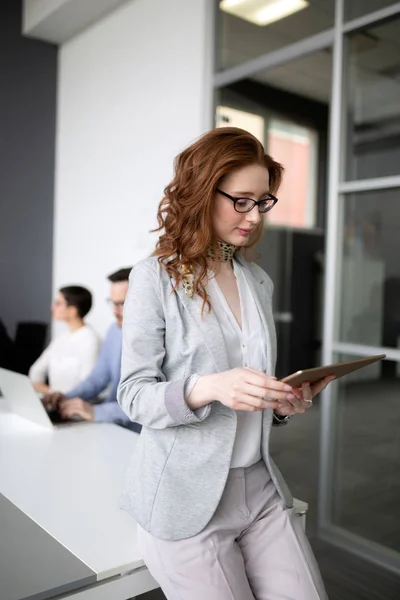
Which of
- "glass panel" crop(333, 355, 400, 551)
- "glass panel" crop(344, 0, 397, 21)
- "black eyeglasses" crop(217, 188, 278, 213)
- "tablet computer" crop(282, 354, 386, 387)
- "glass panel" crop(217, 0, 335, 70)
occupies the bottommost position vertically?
"glass panel" crop(333, 355, 400, 551)

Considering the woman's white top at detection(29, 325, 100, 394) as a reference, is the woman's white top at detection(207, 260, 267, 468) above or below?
above

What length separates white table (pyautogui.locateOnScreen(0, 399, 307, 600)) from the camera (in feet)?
3.72

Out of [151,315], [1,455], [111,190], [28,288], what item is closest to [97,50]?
[111,190]

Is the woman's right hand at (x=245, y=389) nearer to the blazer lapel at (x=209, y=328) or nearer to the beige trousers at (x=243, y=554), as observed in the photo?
the blazer lapel at (x=209, y=328)

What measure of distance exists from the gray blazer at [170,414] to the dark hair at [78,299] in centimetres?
236

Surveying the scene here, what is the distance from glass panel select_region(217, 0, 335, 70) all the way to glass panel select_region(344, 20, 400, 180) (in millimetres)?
293

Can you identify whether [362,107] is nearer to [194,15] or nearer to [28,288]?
[194,15]

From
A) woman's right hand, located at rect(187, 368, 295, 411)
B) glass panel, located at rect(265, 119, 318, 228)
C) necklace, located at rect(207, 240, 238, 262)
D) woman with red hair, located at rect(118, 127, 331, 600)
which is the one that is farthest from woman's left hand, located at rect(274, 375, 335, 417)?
glass panel, located at rect(265, 119, 318, 228)

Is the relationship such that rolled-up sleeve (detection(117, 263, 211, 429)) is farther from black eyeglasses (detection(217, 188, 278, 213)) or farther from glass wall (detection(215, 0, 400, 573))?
glass wall (detection(215, 0, 400, 573))

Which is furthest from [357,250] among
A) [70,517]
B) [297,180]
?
[297,180]

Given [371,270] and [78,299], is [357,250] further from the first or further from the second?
[78,299]

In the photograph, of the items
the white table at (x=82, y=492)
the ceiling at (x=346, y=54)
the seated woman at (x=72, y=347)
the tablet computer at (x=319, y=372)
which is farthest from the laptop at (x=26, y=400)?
the ceiling at (x=346, y=54)

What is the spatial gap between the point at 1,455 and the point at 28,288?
342cm

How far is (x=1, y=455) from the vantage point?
1.88m
